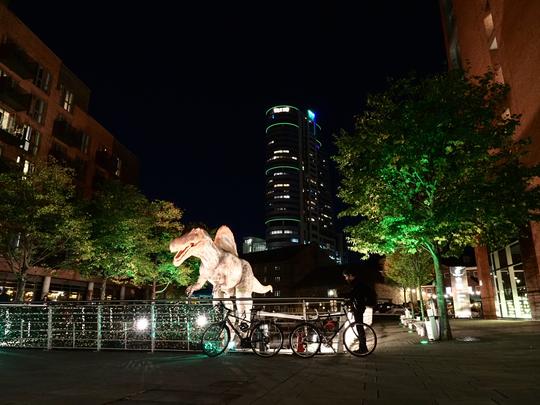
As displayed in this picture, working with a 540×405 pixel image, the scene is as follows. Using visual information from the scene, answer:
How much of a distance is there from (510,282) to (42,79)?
38296mm

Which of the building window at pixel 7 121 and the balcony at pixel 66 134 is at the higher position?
the balcony at pixel 66 134

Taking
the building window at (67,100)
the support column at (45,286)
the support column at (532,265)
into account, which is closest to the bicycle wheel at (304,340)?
the support column at (532,265)

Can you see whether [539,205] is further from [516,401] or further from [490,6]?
[490,6]

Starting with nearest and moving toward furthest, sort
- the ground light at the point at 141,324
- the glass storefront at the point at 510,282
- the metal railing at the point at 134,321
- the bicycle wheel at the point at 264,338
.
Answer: the bicycle wheel at the point at 264,338 → the metal railing at the point at 134,321 → the ground light at the point at 141,324 → the glass storefront at the point at 510,282

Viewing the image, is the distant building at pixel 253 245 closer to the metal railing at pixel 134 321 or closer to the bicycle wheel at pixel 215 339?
the metal railing at pixel 134 321

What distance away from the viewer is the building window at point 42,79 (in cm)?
3397

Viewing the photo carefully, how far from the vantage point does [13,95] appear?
3002 cm

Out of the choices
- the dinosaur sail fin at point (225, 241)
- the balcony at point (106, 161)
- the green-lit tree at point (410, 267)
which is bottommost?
the dinosaur sail fin at point (225, 241)

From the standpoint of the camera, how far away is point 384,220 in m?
13.7

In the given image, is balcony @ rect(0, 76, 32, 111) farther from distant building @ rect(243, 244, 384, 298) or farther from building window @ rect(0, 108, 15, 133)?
distant building @ rect(243, 244, 384, 298)

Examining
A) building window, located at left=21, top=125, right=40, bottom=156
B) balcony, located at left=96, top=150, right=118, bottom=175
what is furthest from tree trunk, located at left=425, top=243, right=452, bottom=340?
balcony, located at left=96, top=150, right=118, bottom=175

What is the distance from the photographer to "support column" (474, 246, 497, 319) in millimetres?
28906

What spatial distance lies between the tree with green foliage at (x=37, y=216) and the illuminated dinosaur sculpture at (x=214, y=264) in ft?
41.0

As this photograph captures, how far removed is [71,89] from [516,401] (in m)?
42.4
